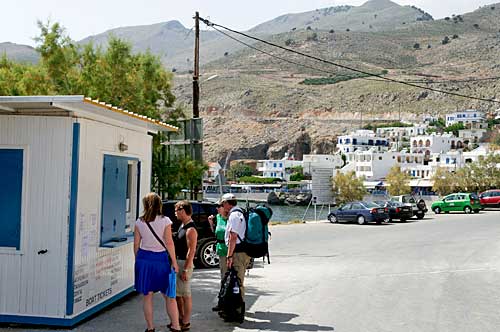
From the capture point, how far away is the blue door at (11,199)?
8430 millimetres

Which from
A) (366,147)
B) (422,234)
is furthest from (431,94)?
(422,234)

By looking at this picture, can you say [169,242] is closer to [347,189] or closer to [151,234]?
[151,234]

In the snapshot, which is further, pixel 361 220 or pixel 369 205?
pixel 369 205

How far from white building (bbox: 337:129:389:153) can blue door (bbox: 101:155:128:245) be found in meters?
152

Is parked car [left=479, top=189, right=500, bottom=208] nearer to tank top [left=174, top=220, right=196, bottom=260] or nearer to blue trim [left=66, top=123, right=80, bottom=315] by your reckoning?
tank top [left=174, top=220, right=196, bottom=260]

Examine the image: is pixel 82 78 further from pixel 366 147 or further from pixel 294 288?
pixel 366 147

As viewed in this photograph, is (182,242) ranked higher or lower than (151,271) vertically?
higher

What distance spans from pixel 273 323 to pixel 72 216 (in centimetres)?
309

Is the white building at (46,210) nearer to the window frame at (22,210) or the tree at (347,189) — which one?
the window frame at (22,210)

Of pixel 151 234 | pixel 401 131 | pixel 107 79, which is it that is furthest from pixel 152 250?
pixel 401 131

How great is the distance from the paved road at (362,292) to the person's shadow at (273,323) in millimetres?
13

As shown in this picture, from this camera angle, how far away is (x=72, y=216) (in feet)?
27.2

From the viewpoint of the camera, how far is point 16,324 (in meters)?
8.43

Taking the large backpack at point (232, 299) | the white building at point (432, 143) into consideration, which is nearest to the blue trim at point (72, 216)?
the large backpack at point (232, 299)
